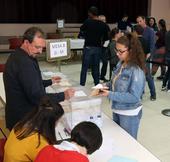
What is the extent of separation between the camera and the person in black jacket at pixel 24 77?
1.99 m

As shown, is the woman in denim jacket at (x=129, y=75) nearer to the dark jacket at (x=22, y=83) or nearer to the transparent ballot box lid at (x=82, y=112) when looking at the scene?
the transparent ballot box lid at (x=82, y=112)

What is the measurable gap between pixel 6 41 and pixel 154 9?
19.1ft

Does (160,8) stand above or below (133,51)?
above

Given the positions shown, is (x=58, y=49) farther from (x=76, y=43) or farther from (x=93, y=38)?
(x=76, y=43)

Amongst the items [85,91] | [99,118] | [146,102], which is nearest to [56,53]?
[85,91]

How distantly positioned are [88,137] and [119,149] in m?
0.59

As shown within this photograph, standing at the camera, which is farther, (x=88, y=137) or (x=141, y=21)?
(x=141, y=21)

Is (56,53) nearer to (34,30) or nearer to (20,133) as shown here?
(34,30)

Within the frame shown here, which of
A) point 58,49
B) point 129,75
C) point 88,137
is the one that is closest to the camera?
point 88,137

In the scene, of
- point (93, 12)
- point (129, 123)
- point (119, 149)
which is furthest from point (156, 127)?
point (93, 12)

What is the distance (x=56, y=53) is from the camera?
3682mm

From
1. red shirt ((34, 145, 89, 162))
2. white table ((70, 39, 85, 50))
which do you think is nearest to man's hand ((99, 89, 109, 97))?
red shirt ((34, 145, 89, 162))

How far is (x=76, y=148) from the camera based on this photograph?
137 centimetres

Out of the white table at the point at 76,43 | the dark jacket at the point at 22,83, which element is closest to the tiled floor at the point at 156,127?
the dark jacket at the point at 22,83
